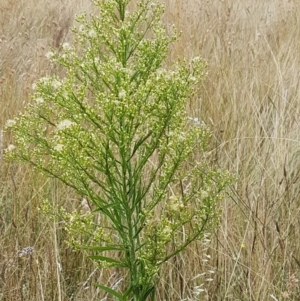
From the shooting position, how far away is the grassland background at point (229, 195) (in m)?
1.81

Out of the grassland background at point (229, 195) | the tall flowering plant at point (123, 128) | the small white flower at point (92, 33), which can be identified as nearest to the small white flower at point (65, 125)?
the tall flowering plant at point (123, 128)

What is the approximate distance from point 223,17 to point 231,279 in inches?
118

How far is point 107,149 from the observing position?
1172 mm

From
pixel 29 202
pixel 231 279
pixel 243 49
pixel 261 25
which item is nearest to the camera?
pixel 231 279

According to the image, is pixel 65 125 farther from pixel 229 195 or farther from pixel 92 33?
pixel 229 195

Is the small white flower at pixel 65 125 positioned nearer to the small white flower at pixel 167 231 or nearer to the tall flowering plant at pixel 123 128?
the tall flowering plant at pixel 123 128

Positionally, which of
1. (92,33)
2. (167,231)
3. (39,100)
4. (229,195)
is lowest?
(167,231)

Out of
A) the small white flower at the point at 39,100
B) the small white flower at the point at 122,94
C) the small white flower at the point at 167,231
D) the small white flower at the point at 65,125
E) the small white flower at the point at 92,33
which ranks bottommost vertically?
the small white flower at the point at 167,231

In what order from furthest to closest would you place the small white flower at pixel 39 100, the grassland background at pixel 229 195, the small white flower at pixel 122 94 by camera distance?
the grassland background at pixel 229 195, the small white flower at pixel 39 100, the small white flower at pixel 122 94

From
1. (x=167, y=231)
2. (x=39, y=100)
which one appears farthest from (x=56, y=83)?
(x=167, y=231)

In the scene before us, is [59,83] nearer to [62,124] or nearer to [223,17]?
[62,124]

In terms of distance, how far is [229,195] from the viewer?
193 cm

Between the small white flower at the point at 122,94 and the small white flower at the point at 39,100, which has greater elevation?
the small white flower at the point at 39,100

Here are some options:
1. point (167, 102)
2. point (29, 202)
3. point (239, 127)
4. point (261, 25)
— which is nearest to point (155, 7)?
point (167, 102)
